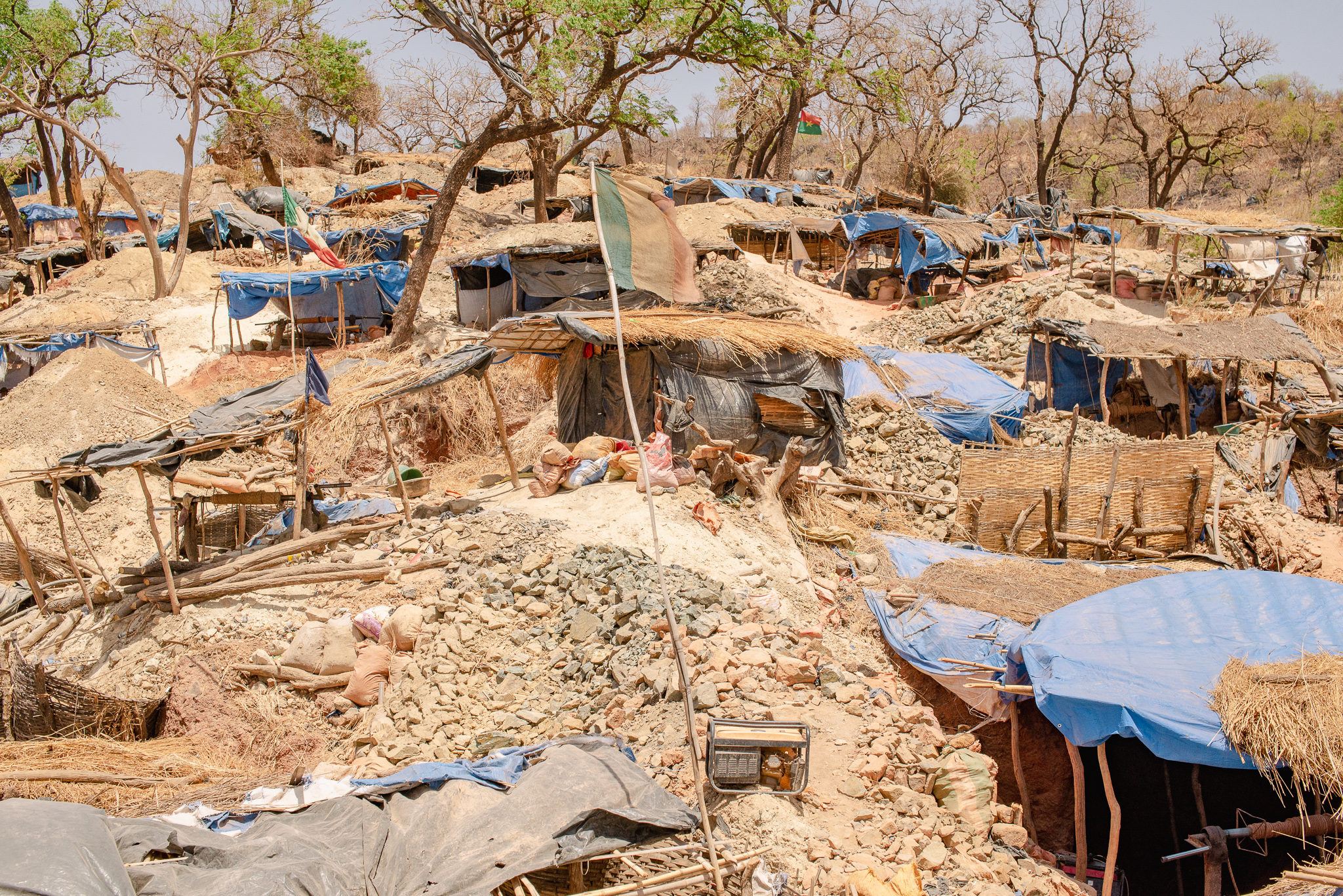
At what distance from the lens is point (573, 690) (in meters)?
7.01

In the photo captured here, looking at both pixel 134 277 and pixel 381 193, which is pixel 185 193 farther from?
pixel 381 193

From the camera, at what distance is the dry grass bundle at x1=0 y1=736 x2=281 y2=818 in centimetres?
496

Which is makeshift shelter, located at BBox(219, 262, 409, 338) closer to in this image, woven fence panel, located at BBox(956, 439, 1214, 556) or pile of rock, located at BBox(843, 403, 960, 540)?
pile of rock, located at BBox(843, 403, 960, 540)

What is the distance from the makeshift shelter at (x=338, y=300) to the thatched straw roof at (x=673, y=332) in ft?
24.6

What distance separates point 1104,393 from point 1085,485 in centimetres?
562

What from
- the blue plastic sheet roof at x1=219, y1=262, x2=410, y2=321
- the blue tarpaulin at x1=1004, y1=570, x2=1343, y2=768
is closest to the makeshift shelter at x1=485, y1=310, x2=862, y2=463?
the blue tarpaulin at x1=1004, y1=570, x2=1343, y2=768

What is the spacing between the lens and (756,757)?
5.50 meters

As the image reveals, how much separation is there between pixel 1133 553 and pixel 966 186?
27132 mm

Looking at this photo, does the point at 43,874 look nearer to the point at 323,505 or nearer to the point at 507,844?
the point at 507,844

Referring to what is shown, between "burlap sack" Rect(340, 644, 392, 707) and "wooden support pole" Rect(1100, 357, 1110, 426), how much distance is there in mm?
12329

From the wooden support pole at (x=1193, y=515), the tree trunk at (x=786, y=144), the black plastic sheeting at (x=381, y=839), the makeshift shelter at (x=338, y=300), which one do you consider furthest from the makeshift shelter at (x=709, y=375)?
the tree trunk at (x=786, y=144)

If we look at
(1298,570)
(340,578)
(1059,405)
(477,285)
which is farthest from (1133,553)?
(477,285)

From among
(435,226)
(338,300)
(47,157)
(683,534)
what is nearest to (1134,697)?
(683,534)

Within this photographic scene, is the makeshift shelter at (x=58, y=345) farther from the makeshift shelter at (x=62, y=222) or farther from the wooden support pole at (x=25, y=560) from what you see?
the makeshift shelter at (x=62, y=222)
